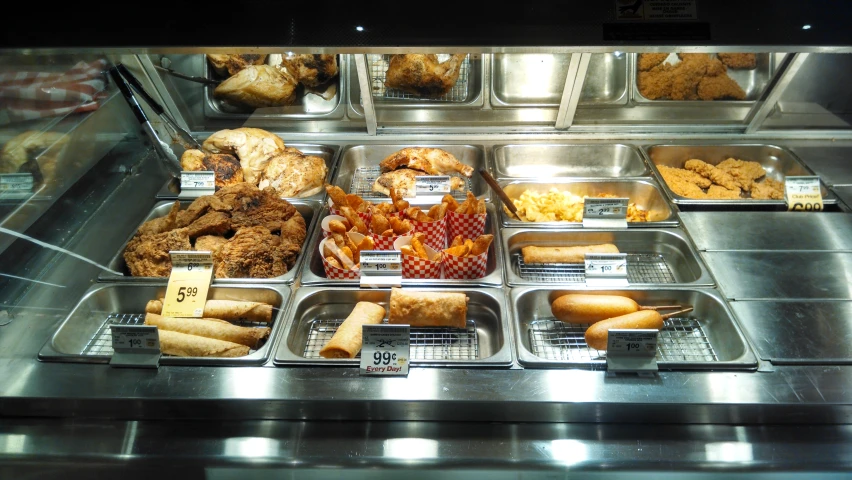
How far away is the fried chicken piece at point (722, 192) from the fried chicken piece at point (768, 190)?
0.25ft

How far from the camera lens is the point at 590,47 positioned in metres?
1.75

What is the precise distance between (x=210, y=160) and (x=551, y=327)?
2038mm

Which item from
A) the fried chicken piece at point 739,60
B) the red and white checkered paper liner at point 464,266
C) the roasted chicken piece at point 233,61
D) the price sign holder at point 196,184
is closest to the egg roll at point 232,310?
the red and white checkered paper liner at point 464,266

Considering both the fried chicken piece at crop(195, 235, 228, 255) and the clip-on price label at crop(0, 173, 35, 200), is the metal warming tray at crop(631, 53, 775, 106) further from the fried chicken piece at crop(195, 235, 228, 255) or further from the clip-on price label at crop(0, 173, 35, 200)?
the clip-on price label at crop(0, 173, 35, 200)

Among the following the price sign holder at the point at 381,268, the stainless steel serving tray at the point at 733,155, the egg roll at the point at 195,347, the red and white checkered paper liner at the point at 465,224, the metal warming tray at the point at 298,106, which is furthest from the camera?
the metal warming tray at the point at 298,106

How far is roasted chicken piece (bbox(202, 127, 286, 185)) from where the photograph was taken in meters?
3.35

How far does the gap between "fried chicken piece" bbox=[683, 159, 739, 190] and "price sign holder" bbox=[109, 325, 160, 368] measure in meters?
2.95

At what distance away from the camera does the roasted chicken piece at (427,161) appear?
3352 mm

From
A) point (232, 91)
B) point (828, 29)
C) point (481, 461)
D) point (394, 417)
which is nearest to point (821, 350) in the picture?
point (828, 29)

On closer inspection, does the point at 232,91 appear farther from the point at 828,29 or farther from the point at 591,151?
the point at 828,29

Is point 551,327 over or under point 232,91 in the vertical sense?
under

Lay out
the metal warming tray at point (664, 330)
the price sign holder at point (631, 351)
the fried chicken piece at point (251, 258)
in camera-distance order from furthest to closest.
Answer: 1. the fried chicken piece at point (251, 258)
2. the metal warming tray at point (664, 330)
3. the price sign holder at point (631, 351)

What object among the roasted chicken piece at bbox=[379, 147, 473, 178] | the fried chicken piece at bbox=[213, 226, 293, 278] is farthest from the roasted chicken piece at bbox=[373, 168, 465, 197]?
the fried chicken piece at bbox=[213, 226, 293, 278]

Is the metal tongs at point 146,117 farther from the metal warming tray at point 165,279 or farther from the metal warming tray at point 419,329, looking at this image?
the metal warming tray at point 419,329
